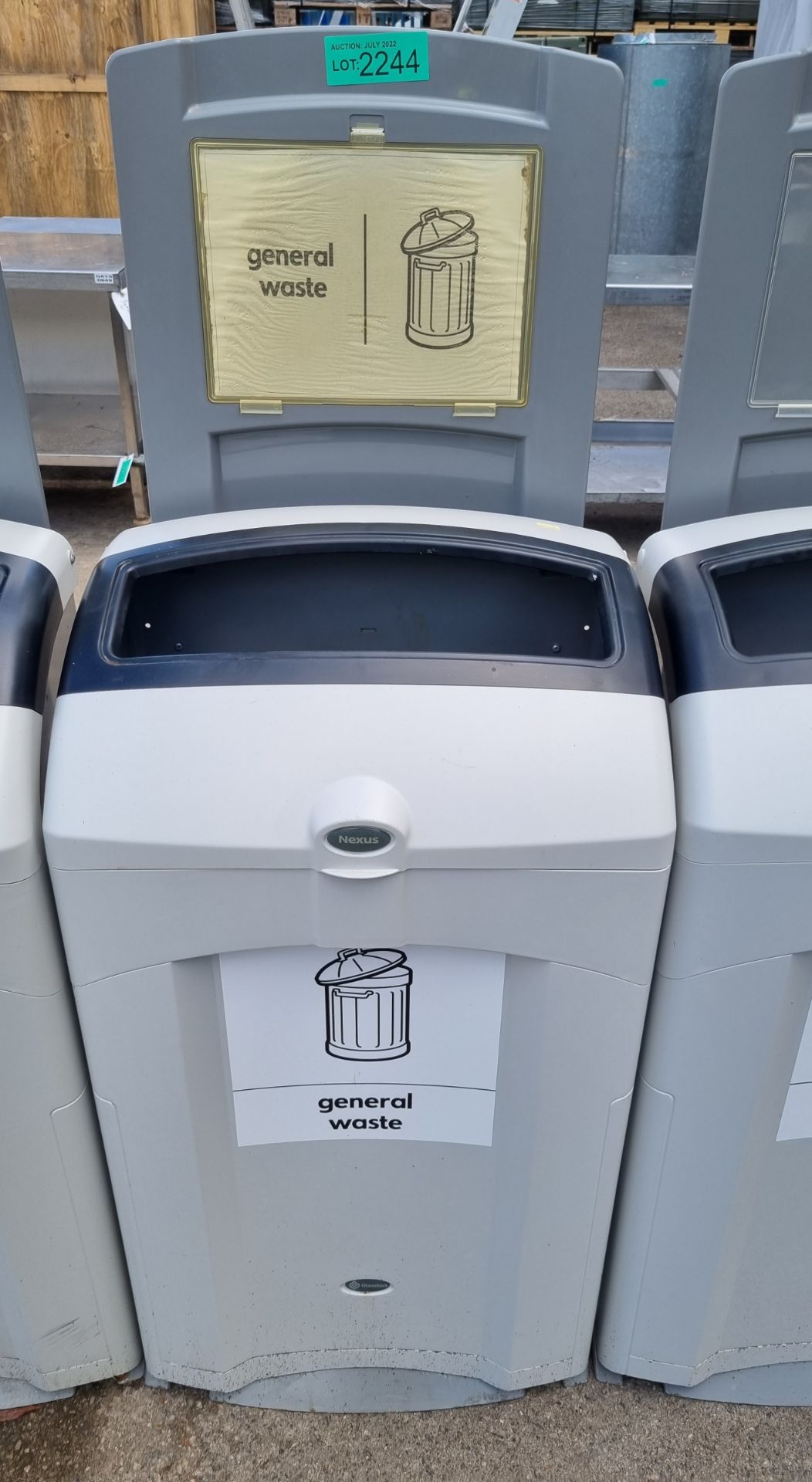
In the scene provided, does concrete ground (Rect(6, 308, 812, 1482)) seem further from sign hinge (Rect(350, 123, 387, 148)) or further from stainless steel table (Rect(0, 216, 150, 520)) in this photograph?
stainless steel table (Rect(0, 216, 150, 520))

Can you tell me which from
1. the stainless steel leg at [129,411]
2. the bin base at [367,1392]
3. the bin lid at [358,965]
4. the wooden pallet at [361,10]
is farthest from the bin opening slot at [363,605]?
the wooden pallet at [361,10]

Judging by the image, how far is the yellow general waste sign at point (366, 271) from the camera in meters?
1.02

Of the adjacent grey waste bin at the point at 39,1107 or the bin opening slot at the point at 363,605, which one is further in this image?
the bin opening slot at the point at 363,605

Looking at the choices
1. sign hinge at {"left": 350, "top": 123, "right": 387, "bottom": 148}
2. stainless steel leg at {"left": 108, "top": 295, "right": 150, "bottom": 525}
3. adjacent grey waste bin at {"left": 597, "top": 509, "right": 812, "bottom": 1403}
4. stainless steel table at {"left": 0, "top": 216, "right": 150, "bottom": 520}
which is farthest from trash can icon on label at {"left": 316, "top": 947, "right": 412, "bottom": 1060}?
stainless steel leg at {"left": 108, "top": 295, "right": 150, "bottom": 525}

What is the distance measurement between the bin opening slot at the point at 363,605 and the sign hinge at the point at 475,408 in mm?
155

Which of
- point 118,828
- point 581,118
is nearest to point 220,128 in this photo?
point 581,118

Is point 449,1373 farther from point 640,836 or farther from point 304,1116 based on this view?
point 640,836

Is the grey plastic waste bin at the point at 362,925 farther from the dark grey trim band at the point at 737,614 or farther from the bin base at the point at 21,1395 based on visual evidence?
the bin base at the point at 21,1395

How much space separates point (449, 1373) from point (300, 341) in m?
1.23

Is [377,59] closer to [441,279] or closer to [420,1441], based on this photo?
[441,279]

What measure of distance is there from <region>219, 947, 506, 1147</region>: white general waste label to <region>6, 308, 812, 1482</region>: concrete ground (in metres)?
0.48

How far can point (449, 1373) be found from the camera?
4.36 ft

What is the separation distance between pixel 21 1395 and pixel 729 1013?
3.31 feet

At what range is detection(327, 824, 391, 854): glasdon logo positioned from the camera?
875 millimetres
